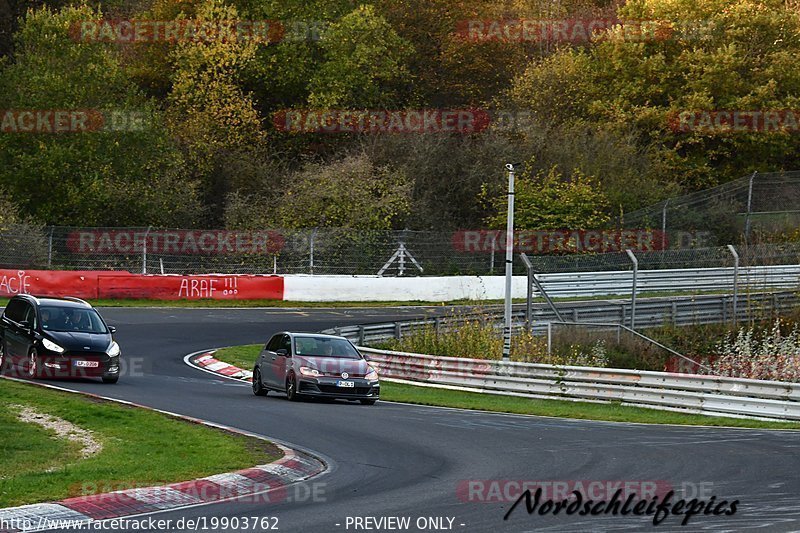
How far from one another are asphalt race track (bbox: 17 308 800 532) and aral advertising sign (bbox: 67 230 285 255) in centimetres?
1796

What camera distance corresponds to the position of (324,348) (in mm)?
23797

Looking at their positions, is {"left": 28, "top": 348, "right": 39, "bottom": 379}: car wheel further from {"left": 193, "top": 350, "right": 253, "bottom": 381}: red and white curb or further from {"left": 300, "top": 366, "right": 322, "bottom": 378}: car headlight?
{"left": 193, "top": 350, "right": 253, "bottom": 381}: red and white curb

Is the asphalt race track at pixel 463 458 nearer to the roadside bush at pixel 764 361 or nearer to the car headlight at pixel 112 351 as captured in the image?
the car headlight at pixel 112 351

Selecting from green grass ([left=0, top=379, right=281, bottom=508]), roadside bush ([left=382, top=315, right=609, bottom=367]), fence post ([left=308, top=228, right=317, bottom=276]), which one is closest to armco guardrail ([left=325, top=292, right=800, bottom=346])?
roadside bush ([left=382, top=315, right=609, bottom=367])

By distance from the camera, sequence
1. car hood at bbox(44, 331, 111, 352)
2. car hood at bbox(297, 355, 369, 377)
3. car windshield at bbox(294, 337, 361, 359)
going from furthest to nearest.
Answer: car hood at bbox(44, 331, 111, 352) < car windshield at bbox(294, 337, 361, 359) < car hood at bbox(297, 355, 369, 377)

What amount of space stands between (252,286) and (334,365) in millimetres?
21562

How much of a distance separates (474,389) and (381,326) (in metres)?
6.82

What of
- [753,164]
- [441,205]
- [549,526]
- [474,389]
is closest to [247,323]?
[474,389]

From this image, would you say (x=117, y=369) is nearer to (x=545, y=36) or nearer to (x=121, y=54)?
(x=121, y=54)

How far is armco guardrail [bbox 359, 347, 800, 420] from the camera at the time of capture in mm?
21391

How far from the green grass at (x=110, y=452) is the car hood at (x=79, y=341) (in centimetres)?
393

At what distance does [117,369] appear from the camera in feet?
79.6

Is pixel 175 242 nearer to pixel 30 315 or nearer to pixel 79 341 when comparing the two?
pixel 30 315

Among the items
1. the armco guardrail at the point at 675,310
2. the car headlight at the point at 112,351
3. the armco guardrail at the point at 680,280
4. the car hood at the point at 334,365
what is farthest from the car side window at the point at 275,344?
the armco guardrail at the point at 680,280
